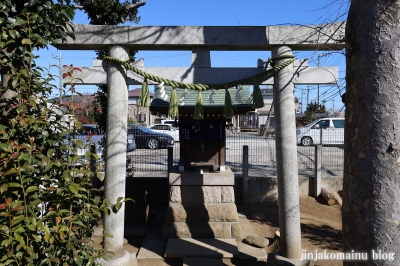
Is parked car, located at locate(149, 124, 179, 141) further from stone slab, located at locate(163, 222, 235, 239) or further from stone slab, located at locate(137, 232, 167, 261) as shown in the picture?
stone slab, located at locate(163, 222, 235, 239)

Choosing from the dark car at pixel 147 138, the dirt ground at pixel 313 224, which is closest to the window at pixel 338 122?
the dark car at pixel 147 138

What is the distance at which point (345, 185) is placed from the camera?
95.3 inches

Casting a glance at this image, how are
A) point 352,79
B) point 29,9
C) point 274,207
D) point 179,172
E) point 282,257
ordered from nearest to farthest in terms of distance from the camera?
point 352,79
point 29,9
point 282,257
point 179,172
point 274,207

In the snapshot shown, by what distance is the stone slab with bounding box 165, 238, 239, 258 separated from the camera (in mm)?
5035

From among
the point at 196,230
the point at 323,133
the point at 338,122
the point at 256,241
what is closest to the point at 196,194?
the point at 196,230

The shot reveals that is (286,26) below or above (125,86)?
above

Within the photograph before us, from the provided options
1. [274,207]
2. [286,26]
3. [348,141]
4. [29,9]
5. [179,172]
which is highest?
[286,26]

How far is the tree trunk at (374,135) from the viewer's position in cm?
218

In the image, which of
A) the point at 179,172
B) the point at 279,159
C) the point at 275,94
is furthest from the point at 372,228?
the point at 179,172

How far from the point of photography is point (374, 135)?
2207 mm

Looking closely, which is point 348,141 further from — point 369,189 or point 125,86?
point 125,86

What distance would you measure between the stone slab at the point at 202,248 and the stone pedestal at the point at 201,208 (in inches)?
6.3

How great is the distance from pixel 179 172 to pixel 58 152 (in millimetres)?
3703

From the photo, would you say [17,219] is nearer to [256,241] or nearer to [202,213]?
[202,213]
